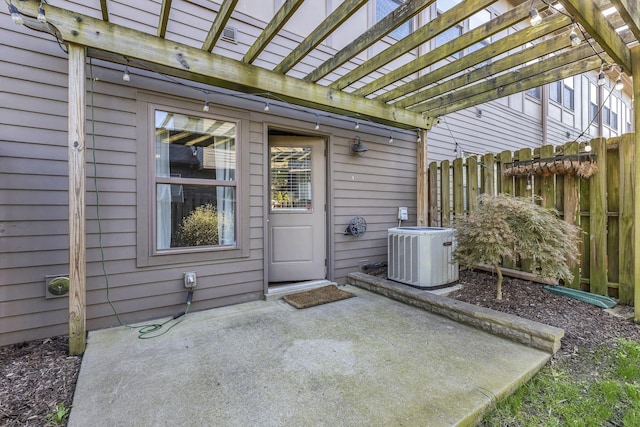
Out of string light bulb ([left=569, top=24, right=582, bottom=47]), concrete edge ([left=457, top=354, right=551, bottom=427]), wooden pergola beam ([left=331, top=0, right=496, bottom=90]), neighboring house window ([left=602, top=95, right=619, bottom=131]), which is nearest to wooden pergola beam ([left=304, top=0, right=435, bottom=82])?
wooden pergola beam ([left=331, top=0, right=496, bottom=90])

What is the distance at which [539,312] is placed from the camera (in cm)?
288

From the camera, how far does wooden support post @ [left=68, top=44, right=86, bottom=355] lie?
2270 millimetres

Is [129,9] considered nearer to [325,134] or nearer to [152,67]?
[152,67]

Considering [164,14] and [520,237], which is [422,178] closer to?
[520,237]

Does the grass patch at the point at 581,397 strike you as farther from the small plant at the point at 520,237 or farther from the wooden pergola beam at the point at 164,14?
the wooden pergola beam at the point at 164,14

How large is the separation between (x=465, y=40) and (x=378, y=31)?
0.82 metres

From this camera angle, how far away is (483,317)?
2.67 metres

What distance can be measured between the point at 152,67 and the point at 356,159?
8.91 ft

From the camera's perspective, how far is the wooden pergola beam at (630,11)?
2.10m

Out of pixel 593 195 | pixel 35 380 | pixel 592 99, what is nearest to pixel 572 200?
pixel 593 195

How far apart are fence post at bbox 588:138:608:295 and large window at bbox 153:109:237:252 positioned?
155 inches

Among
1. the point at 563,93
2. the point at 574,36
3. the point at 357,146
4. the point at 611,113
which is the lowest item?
the point at 357,146

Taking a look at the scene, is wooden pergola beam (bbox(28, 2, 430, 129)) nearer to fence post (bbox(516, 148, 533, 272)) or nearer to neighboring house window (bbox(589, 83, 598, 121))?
Result: fence post (bbox(516, 148, 533, 272))

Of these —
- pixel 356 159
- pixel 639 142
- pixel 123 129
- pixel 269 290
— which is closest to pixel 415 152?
pixel 356 159
